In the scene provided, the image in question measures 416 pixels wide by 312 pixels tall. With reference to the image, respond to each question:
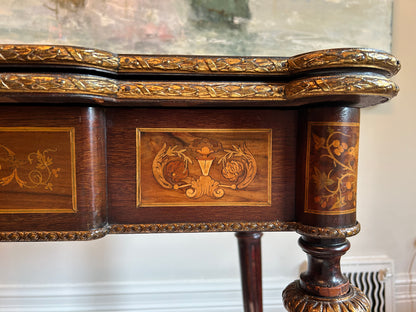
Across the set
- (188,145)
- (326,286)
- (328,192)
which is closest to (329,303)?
(326,286)

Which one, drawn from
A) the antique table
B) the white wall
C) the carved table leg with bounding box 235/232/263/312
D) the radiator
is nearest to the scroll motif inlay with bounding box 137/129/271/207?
the antique table

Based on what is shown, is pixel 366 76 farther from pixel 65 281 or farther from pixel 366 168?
pixel 65 281

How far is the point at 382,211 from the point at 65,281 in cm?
114

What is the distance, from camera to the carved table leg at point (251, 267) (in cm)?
79

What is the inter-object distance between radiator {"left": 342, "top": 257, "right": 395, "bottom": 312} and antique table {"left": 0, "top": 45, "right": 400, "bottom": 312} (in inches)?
28.3

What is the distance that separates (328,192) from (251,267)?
0.48m

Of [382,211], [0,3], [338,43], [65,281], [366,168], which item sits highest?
[0,3]

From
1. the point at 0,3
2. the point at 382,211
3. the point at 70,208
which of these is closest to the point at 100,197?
the point at 70,208

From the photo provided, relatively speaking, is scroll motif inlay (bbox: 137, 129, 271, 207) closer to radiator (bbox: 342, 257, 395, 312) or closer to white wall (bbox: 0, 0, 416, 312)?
white wall (bbox: 0, 0, 416, 312)

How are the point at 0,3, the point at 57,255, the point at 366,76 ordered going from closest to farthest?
the point at 366,76 < the point at 0,3 < the point at 57,255

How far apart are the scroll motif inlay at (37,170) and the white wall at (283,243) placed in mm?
693

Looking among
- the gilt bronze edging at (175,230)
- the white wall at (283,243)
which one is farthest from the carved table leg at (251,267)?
the gilt bronze edging at (175,230)

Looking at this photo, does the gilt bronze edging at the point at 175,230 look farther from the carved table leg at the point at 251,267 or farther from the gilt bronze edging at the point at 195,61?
the carved table leg at the point at 251,267

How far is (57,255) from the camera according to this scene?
1.02 m
